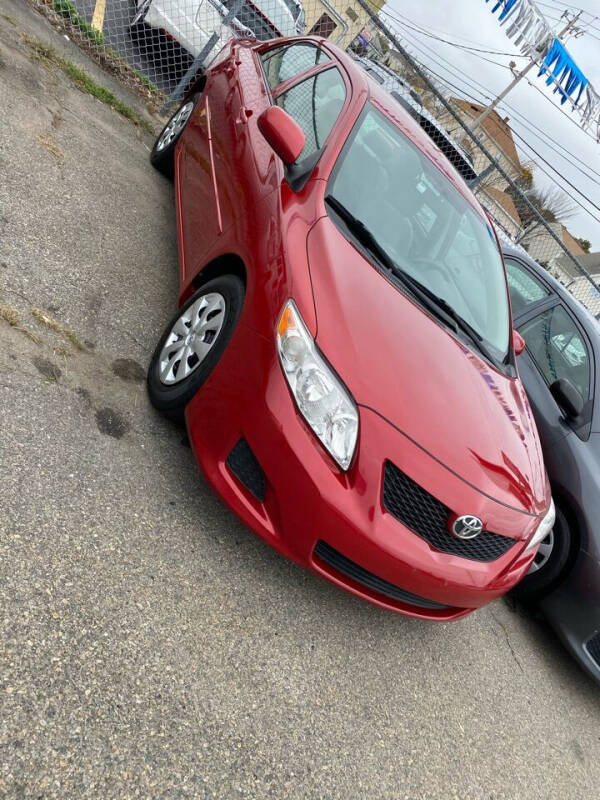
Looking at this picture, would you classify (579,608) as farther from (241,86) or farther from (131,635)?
(241,86)

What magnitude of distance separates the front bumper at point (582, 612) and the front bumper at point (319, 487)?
3.82 ft

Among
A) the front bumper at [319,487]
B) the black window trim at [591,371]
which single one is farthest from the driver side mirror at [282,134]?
the black window trim at [591,371]

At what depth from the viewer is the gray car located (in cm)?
320

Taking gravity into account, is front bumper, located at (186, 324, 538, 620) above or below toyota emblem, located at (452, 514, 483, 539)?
below

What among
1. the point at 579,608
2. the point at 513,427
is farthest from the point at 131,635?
the point at 579,608

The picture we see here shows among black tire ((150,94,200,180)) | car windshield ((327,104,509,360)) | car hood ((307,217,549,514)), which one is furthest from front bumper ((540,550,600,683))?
black tire ((150,94,200,180))

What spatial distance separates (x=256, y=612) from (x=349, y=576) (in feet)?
1.21

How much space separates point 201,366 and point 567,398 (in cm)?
230

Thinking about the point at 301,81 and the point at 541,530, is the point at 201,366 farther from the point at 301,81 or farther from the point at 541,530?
the point at 301,81

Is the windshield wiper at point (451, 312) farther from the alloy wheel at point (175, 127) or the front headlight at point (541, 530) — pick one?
the alloy wheel at point (175, 127)

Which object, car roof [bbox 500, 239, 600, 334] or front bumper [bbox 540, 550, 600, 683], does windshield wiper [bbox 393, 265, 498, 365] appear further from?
car roof [bbox 500, 239, 600, 334]

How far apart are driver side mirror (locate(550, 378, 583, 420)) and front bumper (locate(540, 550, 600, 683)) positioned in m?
0.82

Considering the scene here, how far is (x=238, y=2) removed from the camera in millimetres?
5438

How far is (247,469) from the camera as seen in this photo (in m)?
2.19
